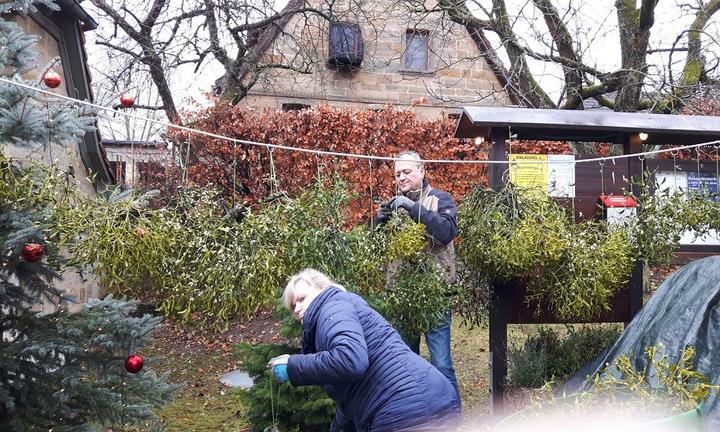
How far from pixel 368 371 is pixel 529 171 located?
215 centimetres

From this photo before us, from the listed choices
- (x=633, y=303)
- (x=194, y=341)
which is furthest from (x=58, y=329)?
(x=194, y=341)

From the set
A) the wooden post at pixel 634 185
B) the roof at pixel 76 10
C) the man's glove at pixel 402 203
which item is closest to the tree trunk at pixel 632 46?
the wooden post at pixel 634 185

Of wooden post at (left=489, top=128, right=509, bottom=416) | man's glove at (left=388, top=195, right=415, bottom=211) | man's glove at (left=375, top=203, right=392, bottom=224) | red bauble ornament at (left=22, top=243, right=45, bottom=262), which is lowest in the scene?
wooden post at (left=489, top=128, right=509, bottom=416)

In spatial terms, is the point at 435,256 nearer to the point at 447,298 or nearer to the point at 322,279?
the point at 447,298

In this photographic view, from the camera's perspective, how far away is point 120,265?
282 centimetres

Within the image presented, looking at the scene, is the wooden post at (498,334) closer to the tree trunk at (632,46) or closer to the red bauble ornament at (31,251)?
the red bauble ornament at (31,251)

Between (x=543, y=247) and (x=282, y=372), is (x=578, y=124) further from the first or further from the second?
(x=282, y=372)

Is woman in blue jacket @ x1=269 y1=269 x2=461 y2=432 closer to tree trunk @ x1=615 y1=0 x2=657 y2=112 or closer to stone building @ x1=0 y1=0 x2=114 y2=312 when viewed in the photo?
stone building @ x1=0 y1=0 x2=114 y2=312

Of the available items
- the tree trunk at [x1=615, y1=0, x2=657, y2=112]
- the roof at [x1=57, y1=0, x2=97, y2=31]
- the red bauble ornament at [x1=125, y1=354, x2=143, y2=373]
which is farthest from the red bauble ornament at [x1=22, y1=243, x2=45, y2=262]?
the tree trunk at [x1=615, y1=0, x2=657, y2=112]

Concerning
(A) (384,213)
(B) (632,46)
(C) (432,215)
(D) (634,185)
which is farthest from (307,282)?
(B) (632,46)

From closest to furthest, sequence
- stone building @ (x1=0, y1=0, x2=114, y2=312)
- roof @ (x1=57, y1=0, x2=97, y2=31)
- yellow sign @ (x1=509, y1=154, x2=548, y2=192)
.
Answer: yellow sign @ (x1=509, y1=154, x2=548, y2=192)
roof @ (x1=57, y1=0, x2=97, y2=31)
stone building @ (x1=0, y1=0, x2=114, y2=312)

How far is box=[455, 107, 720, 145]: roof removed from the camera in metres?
4.22

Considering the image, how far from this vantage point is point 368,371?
263 cm

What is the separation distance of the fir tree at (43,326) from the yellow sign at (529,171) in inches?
96.0
